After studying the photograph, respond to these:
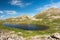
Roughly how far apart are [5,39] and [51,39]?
60.0 feet

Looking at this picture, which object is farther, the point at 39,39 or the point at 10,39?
the point at 39,39

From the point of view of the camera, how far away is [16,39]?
51.7 meters

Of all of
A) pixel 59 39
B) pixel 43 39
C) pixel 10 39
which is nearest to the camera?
pixel 10 39

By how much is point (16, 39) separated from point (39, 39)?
12.1 meters

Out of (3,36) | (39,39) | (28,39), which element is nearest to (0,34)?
(3,36)

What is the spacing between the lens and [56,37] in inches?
2200

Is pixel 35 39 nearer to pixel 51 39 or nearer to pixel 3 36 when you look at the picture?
pixel 51 39

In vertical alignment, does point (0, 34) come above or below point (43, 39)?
above

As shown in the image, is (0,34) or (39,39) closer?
(0,34)

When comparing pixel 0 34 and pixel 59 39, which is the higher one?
pixel 0 34

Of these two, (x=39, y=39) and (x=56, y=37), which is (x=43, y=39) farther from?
(x=56, y=37)

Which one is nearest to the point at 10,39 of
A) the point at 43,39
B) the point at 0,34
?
the point at 0,34

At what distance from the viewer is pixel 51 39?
5650 cm

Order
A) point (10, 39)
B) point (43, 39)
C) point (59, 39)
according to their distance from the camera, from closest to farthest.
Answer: point (10, 39)
point (59, 39)
point (43, 39)
